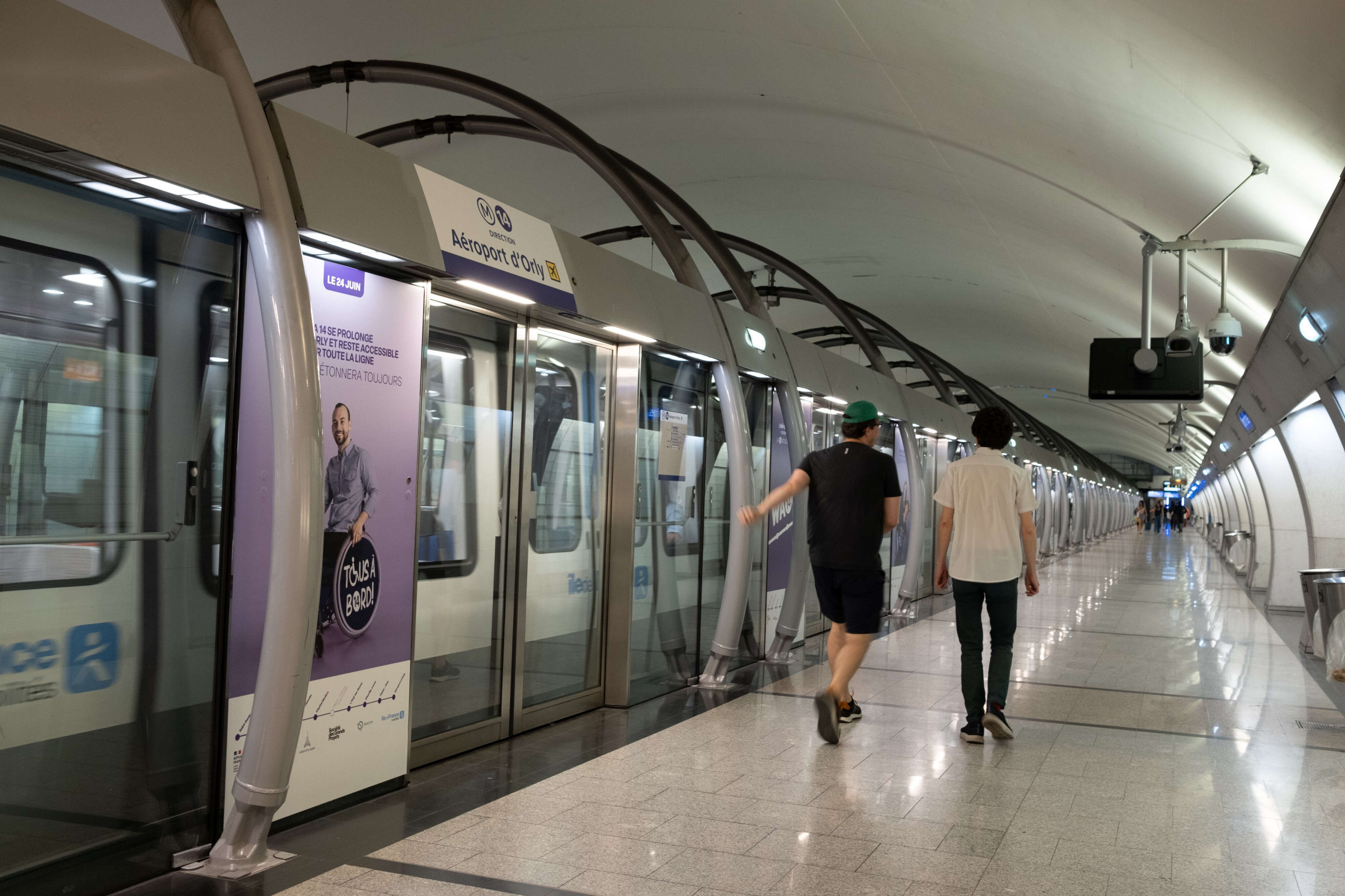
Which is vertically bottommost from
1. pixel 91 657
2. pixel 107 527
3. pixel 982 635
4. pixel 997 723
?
pixel 997 723

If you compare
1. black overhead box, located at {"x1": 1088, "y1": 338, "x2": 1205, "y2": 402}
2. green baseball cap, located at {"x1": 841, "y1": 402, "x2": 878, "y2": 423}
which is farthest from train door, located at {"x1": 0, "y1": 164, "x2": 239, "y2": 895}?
black overhead box, located at {"x1": 1088, "y1": 338, "x2": 1205, "y2": 402}

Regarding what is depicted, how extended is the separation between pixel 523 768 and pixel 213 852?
1.76 m

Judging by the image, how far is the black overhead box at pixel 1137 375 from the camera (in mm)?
10352

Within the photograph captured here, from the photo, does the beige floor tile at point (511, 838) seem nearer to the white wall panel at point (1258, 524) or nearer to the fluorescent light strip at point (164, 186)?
the fluorescent light strip at point (164, 186)

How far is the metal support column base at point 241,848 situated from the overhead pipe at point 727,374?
431 centimetres

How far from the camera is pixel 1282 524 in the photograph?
711 inches

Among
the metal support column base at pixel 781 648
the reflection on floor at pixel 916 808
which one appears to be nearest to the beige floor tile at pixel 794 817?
the reflection on floor at pixel 916 808

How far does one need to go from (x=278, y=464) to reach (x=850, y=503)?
10.9 feet

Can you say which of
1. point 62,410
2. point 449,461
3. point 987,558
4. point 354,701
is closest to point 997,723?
point 987,558

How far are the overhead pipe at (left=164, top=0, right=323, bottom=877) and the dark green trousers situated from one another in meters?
3.73

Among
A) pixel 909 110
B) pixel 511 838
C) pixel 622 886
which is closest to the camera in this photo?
pixel 622 886

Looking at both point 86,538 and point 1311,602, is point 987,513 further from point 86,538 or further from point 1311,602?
point 1311,602

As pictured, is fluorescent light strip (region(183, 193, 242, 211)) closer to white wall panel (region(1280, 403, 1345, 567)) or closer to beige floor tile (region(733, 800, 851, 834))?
beige floor tile (region(733, 800, 851, 834))

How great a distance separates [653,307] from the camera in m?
6.83
